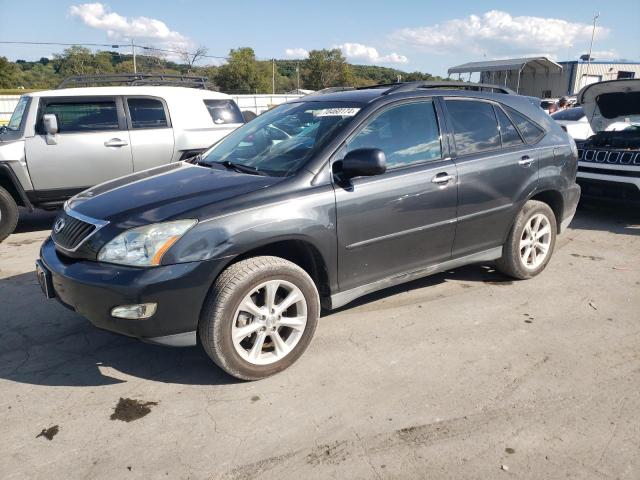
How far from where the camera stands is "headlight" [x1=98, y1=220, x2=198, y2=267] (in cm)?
271

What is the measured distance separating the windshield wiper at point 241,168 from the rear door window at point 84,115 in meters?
3.85

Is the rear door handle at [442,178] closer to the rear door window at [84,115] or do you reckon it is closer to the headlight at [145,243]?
the headlight at [145,243]

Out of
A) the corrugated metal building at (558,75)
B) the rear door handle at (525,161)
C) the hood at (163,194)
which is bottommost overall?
the hood at (163,194)

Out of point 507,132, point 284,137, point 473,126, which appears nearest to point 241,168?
point 284,137

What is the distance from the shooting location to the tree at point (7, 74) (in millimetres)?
52156

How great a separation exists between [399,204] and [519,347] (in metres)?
1.28

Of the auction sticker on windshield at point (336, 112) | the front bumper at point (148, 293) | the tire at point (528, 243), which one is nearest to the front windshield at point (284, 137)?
the auction sticker on windshield at point (336, 112)

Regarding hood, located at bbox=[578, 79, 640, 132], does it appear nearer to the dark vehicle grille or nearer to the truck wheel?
the dark vehicle grille

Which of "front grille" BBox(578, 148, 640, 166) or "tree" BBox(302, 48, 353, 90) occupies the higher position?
"tree" BBox(302, 48, 353, 90)

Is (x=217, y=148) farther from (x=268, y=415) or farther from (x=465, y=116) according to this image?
(x=268, y=415)

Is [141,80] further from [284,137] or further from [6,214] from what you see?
[284,137]

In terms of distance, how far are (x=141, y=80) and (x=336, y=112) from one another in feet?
20.1

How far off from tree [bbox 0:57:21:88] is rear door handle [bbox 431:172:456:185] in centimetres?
6122

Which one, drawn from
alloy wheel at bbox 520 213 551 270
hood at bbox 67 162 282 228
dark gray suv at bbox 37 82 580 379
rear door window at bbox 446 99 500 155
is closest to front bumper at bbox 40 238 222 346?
dark gray suv at bbox 37 82 580 379
